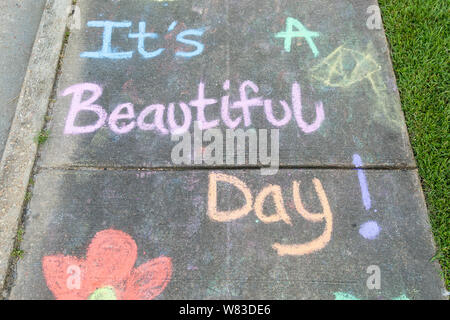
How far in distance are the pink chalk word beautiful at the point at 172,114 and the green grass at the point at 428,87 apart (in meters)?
0.69

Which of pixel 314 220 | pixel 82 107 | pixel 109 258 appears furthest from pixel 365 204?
pixel 82 107

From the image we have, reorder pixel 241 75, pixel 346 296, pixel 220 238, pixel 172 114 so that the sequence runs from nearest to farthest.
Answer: pixel 346 296, pixel 220 238, pixel 172 114, pixel 241 75

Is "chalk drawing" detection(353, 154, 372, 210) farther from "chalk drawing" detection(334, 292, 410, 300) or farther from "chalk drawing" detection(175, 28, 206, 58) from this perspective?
"chalk drawing" detection(175, 28, 206, 58)

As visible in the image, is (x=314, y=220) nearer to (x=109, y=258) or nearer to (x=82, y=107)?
(x=109, y=258)

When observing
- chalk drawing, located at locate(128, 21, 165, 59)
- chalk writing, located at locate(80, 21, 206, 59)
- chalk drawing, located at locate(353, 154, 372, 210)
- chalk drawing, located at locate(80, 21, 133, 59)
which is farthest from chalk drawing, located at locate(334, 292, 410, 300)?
chalk drawing, located at locate(80, 21, 133, 59)

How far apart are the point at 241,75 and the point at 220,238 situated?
1.23 meters

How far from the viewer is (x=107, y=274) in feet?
7.04

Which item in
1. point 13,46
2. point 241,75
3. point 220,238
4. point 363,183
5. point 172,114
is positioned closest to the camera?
point 220,238

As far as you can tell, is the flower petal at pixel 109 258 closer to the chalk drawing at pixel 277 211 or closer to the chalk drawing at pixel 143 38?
the chalk drawing at pixel 277 211

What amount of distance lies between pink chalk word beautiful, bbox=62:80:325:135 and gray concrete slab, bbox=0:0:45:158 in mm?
485

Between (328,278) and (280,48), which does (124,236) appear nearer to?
(328,278)

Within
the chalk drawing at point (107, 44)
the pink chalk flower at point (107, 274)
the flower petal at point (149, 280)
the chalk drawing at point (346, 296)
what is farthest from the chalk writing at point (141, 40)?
the chalk drawing at point (346, 296)

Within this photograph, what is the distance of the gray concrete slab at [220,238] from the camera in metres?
2.12
